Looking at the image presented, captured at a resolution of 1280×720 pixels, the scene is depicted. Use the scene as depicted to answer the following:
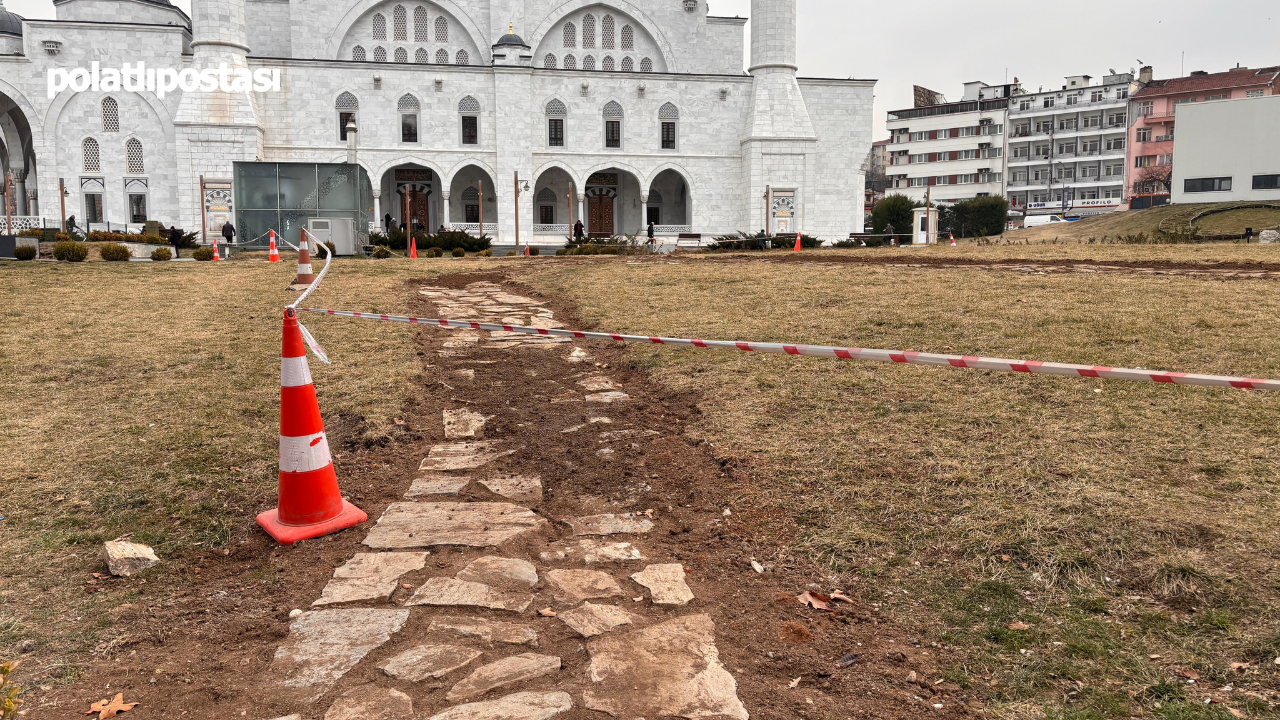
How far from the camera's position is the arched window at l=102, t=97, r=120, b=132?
37.4 m

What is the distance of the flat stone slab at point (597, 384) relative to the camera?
6.46 m

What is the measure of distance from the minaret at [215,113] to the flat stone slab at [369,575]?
3600 cm

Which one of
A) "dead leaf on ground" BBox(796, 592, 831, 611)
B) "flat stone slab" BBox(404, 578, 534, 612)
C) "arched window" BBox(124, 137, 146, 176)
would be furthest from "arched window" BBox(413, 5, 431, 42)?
"dead leaf on ground" BBox(796, 592, 831, 611)

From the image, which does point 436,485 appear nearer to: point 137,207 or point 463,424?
point 463,424

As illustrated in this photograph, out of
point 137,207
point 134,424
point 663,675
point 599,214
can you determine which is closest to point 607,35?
point 599,214

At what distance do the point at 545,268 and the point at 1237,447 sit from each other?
1320 centimetres

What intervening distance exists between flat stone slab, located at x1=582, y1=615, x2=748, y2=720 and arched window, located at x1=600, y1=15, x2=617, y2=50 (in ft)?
147

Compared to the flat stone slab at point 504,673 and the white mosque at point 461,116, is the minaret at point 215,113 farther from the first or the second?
the flat stone slab at point 504,673

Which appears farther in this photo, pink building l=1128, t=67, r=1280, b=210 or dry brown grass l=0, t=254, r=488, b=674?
pink building l=1128, t=67, r=1280, b=210

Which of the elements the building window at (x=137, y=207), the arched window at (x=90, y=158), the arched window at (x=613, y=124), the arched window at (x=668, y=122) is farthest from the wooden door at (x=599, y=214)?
the arched window at (x=90, y=158)

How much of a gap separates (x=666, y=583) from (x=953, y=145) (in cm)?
8082

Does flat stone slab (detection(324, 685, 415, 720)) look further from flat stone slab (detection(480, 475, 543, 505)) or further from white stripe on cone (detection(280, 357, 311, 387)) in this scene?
white stripe on cone (detection(280, 357, 311, 387))

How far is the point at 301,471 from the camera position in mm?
3898

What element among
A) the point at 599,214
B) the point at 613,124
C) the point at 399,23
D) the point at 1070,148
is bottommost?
the point at 599,214
